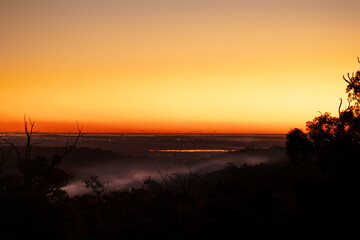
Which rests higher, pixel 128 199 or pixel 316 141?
pixel 316 141

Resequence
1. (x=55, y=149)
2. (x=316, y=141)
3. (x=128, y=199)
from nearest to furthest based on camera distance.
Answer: (x=128, y=199) → (x=316, y=141) → (x=55, y=149)

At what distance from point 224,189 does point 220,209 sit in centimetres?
764

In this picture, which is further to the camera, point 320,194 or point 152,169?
point 152,169

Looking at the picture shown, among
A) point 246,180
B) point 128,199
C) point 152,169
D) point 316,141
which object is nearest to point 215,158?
point 152,169

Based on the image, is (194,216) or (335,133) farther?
(335,133)

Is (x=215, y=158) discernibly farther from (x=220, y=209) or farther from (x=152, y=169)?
(x=220, y=209)

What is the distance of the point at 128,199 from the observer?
1287 inches

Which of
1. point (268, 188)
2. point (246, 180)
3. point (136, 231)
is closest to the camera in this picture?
point (136, 231)

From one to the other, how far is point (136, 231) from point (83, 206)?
13.5m

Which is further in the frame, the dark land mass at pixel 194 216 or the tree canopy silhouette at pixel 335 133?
the tree canopy silhouette at pixel 335 133

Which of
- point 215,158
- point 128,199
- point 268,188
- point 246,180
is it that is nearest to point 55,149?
point 215,158

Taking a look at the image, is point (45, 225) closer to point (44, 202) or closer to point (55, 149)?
point (44, 202)

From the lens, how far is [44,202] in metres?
19.5

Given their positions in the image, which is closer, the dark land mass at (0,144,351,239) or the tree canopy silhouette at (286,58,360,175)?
the dark land mass at (0,144,351,239)
